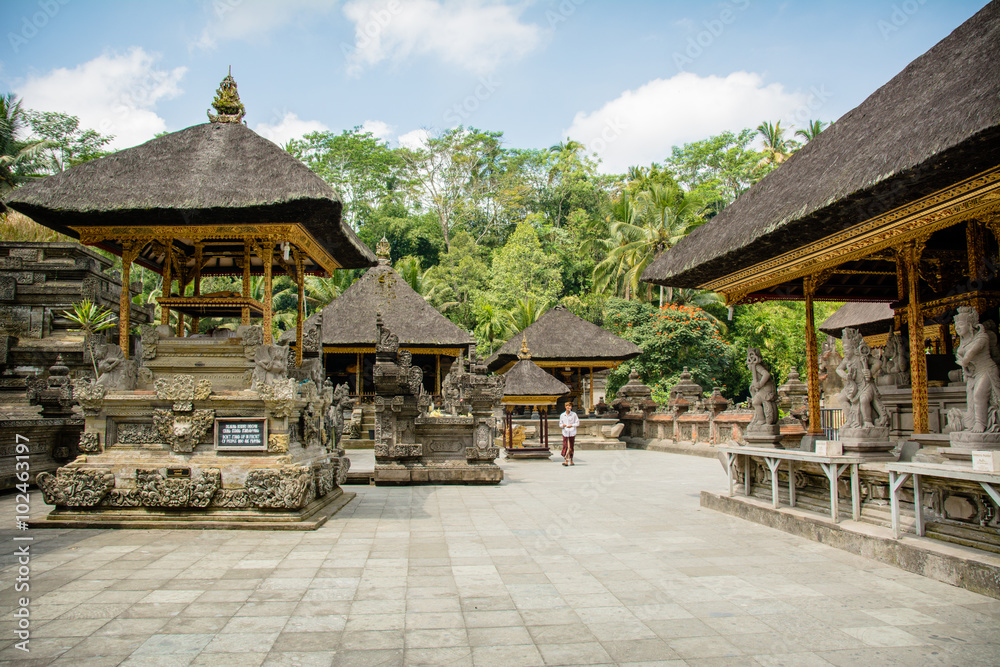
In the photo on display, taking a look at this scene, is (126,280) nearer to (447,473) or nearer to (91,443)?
(91,443)

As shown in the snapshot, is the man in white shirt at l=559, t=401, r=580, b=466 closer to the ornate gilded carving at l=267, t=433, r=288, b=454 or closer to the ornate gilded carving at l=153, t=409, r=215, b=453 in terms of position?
the ornate gilded carving at l=267, t=433, r=288, b=454

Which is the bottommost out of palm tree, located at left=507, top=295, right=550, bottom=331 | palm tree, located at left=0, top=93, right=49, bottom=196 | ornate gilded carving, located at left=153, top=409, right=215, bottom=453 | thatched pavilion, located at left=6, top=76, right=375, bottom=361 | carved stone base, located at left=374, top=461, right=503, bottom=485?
carved stone base, located at left=374, top=461, right=503, bottom=485

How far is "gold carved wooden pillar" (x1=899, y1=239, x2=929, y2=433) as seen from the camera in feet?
23.7

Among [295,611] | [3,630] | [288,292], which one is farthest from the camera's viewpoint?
[288,292]

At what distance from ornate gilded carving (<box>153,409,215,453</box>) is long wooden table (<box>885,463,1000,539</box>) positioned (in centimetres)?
749

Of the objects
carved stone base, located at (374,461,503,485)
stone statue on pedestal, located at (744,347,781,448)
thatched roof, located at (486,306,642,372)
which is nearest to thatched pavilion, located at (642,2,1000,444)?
stone statue on pedestal, located at (744,347,781,448)

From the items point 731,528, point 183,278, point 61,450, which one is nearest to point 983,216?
point 731,528

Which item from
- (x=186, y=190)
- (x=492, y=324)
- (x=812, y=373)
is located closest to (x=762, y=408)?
(x=812, y=373)

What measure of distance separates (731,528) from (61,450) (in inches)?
458

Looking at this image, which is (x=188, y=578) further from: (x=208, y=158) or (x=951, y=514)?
(x=951, y=514)

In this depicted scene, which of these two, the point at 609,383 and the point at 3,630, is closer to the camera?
the point at 3,630

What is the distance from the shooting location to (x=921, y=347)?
734 centimetres

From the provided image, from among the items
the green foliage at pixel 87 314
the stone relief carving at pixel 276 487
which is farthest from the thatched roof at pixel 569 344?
the stone relief carving at pixel 276 487

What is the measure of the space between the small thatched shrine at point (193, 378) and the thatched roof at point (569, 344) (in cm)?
1975
